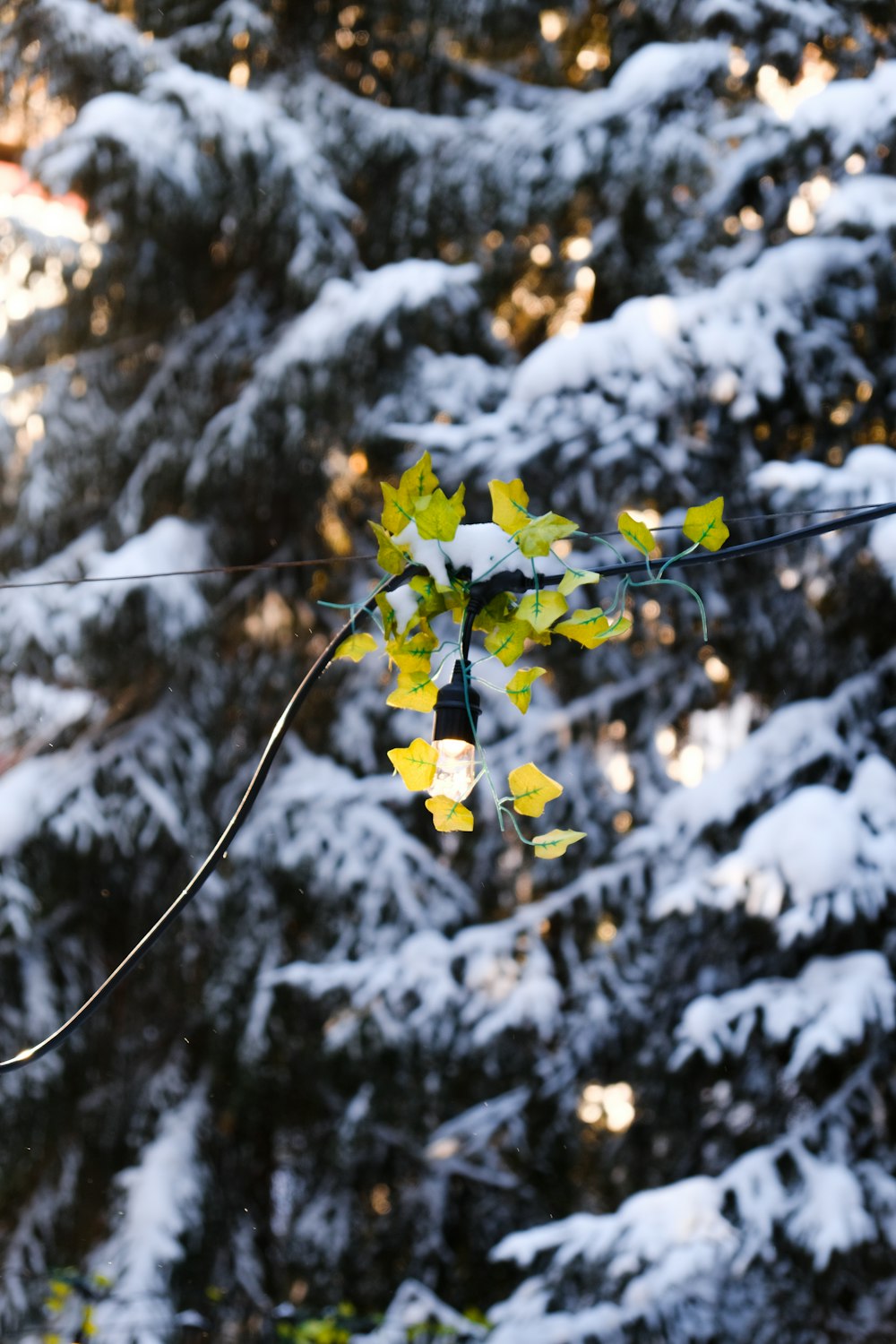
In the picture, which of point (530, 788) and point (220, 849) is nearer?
point (220, 849)

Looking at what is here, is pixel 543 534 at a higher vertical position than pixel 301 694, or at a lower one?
higher

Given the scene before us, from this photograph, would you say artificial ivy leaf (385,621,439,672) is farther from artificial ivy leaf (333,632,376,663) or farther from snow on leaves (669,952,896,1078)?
snow on leaves (669,952,896,1078)

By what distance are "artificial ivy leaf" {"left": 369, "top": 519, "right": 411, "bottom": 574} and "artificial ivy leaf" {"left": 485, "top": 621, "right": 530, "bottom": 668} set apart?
14cm

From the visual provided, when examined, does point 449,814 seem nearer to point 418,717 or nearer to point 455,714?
point 455,714

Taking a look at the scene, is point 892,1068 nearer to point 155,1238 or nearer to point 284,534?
point 155,1238

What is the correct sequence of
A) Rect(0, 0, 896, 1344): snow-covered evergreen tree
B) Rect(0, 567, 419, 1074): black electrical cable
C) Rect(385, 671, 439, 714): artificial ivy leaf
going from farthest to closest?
Rect(0, 0, 896, 1344): snow-covered evergreen tree, Rect(385, 671, 439, 714): artificial ivy leaf, Rect(0, 567, 419, 1074): black electrical cable

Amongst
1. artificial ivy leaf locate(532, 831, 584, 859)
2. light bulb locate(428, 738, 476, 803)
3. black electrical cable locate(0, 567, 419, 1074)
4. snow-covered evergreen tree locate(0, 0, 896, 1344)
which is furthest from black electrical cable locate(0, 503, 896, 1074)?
snow-covered evergreen tree locate(0, 0, 896, 1344)

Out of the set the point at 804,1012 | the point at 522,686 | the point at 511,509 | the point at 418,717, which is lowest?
the point at 418,717

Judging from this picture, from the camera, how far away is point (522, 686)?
1.63m

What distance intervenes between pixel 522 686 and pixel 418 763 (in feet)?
0.59

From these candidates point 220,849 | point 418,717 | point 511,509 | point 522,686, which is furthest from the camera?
point 418,717

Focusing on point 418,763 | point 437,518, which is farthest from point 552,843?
point 437,518

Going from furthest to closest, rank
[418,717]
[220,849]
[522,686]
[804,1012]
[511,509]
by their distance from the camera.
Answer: [418,717]
[804,1012]
[522,686]
[511,509]
[220,849]

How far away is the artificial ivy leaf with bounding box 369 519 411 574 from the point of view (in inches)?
60.9
